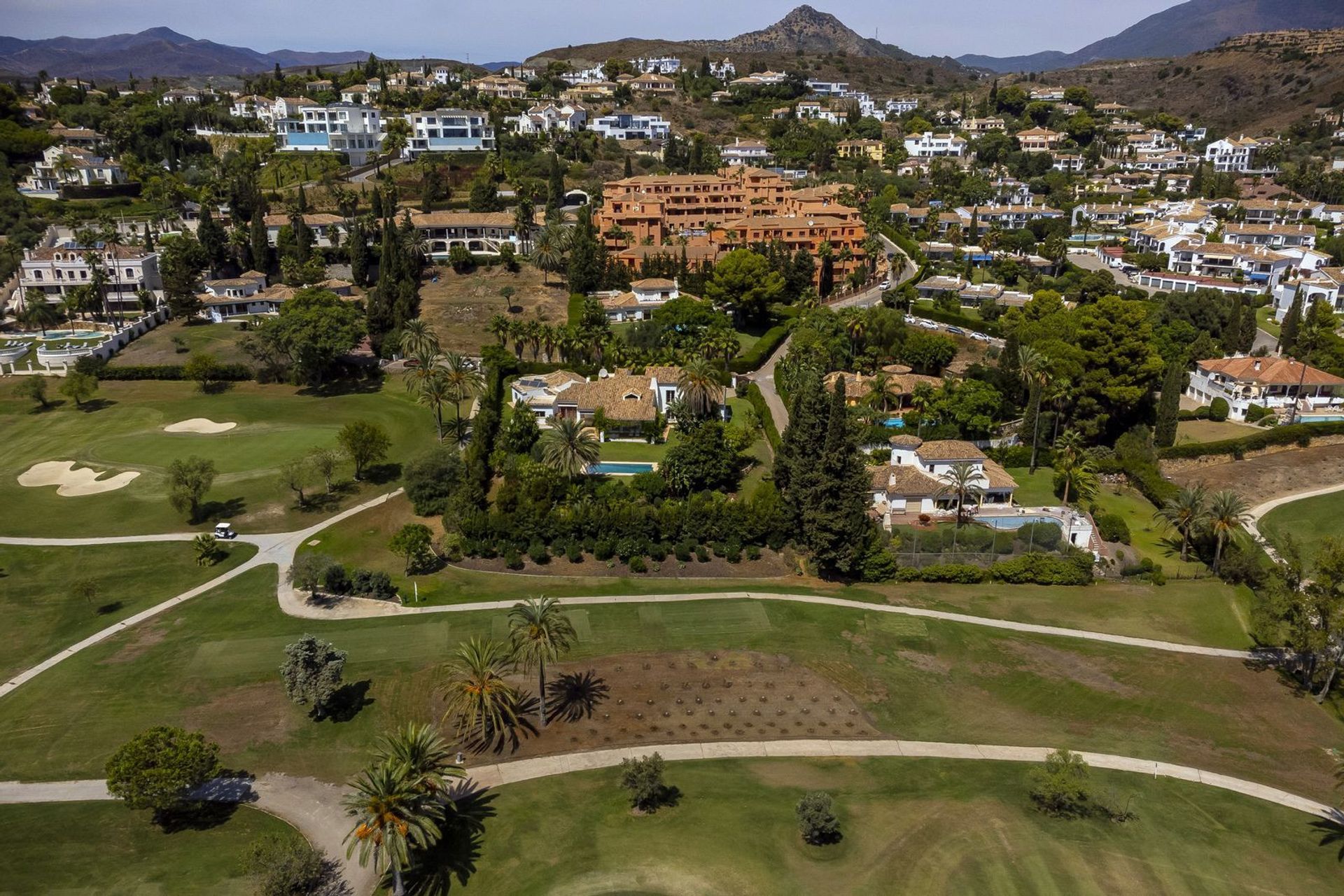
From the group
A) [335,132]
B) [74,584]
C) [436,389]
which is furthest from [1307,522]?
[335,132]

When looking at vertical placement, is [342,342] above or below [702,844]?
above

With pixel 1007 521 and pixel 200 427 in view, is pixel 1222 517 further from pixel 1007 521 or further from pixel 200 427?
pixel 200 427

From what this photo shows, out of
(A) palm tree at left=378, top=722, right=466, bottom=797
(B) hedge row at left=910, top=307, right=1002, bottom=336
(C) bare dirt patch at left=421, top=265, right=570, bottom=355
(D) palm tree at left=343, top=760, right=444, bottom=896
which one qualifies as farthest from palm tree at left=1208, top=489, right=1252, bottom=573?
(C) bare dirt patch at left=421, top=265, right=570, bottom=355

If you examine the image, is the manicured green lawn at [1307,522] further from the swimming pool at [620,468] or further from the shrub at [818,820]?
the swimming pool at [620,468]

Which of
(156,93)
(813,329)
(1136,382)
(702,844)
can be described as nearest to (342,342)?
(813,329)

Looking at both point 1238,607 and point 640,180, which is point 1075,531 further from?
point 640,180
